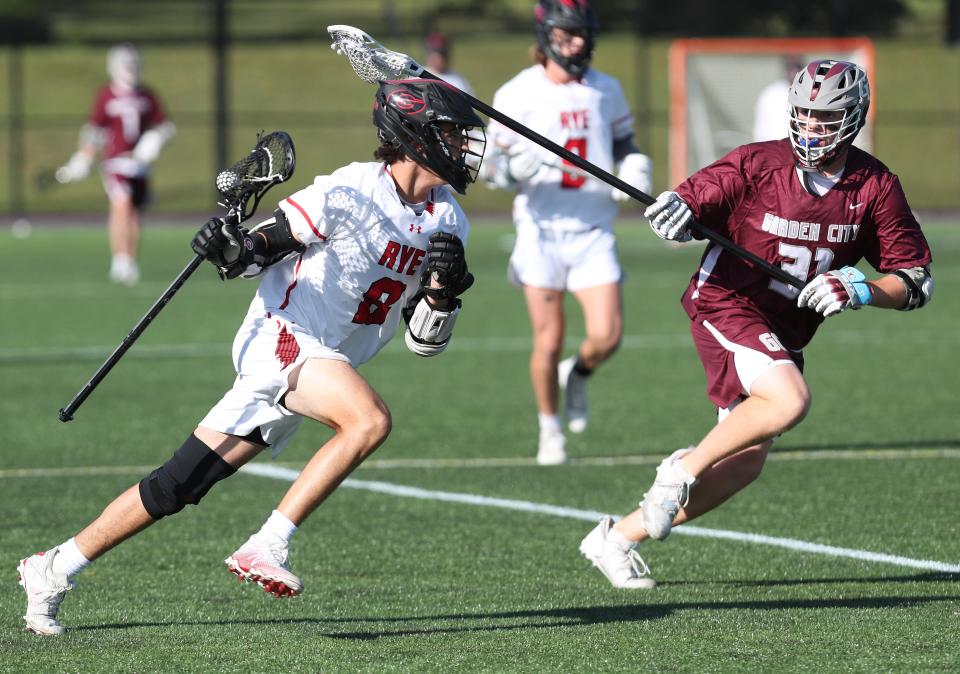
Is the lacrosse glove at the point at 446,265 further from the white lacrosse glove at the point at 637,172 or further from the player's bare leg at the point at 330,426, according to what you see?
the white lacrosse glove at the point at 637,172

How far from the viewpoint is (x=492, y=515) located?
24.2ft

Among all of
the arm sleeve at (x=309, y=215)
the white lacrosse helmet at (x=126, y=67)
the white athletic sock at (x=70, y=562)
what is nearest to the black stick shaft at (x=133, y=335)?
the arm sleeve at (x=309, y=215)

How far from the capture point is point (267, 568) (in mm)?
4953

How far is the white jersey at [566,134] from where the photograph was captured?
8.80 meters

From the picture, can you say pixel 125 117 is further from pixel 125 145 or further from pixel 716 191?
pixel 716 191

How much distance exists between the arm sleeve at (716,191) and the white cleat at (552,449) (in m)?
3.14

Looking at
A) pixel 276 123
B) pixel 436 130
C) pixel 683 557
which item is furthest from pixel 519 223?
pixel 276 123

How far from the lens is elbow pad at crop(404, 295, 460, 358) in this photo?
543 centimetres

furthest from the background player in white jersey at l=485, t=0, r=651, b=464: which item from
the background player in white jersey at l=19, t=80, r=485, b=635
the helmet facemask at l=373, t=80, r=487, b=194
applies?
the helmet facemask at l=373, t=80, r=487, b=194

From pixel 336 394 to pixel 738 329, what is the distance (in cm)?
148

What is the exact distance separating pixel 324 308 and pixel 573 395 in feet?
13.5

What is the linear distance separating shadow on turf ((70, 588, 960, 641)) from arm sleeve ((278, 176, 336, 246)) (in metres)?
1.26

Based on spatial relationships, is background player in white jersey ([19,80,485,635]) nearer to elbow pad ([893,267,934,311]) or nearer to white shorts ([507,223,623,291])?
elbow pad ([893,267,934,311])

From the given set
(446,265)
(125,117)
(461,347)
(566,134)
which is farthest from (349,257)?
(125,117)
